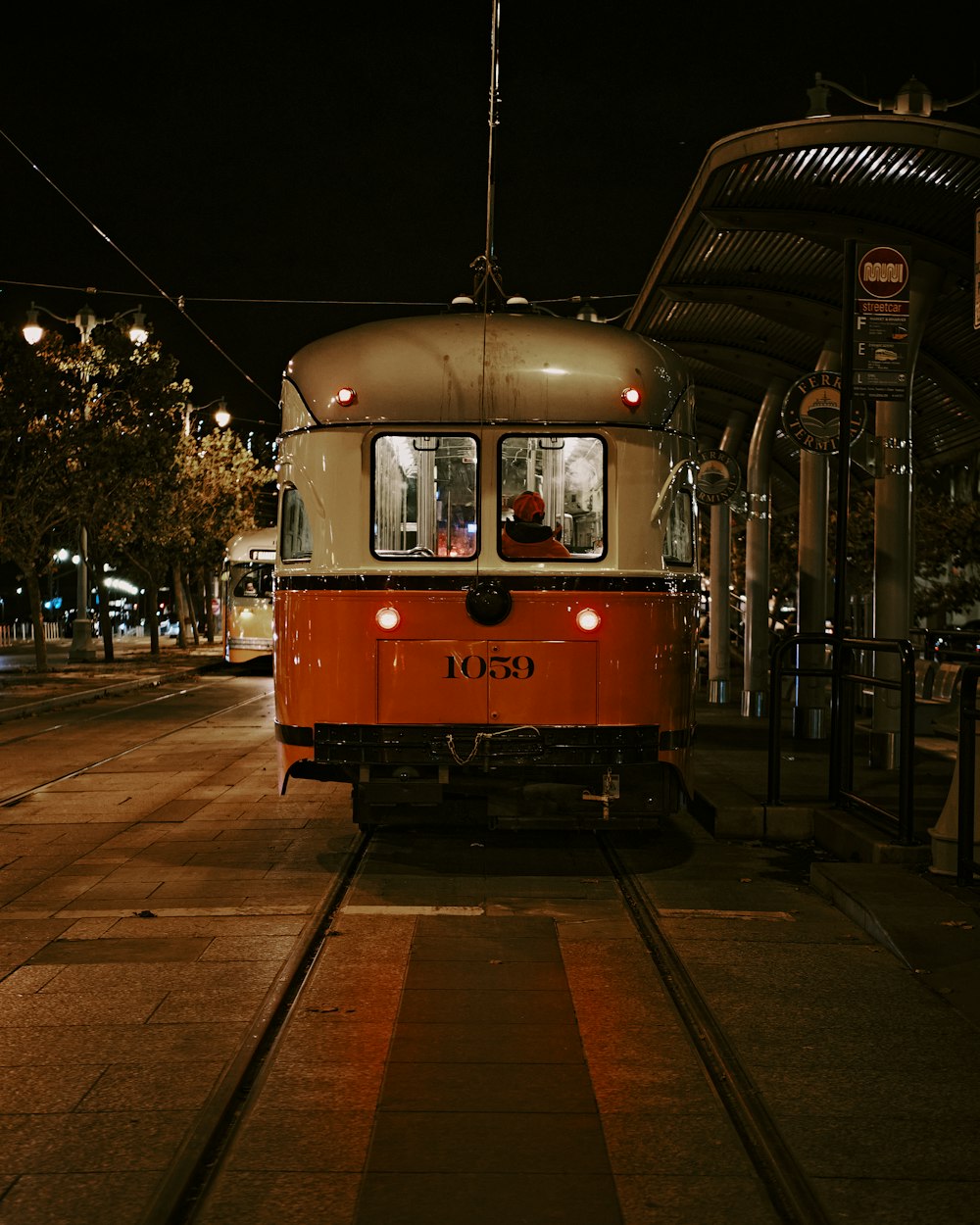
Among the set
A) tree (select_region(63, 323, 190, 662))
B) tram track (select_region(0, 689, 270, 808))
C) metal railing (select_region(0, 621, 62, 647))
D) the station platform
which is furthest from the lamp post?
the station platform

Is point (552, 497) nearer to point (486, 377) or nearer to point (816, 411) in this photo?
point (486, 377)

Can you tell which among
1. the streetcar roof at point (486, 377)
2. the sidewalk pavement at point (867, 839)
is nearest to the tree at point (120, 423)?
the sidewalk pavement at point (867, 839)

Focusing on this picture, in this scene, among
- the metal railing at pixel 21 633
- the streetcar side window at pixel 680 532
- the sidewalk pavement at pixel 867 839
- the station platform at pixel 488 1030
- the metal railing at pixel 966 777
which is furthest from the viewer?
the metal railing at pixel 21 633

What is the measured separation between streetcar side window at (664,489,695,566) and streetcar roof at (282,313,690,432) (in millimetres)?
540

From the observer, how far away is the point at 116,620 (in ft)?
244

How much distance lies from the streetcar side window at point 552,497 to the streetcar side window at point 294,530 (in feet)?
4.09

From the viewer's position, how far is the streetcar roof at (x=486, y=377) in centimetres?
930

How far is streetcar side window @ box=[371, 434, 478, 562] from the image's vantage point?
934 cm

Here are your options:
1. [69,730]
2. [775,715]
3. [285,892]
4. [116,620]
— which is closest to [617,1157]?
[285,892]

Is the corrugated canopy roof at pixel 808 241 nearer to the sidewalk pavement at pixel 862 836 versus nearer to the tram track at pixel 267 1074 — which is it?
the sidewalk pavement at pixel 862 836

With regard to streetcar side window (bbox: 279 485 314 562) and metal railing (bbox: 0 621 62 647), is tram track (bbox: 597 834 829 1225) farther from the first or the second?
metal railing (bbox: 0 621 62 647)

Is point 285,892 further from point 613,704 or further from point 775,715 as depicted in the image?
point 775,715

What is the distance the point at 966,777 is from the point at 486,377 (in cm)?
368

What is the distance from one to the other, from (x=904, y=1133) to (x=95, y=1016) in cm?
325
